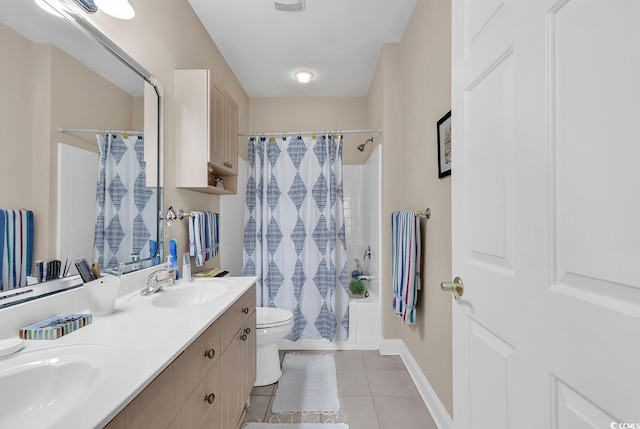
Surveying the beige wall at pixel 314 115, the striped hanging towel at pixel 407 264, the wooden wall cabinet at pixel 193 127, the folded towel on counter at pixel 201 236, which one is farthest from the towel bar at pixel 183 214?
the beige wall at pixel 314 115

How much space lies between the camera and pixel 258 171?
2.63 metres

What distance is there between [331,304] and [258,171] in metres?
1.38

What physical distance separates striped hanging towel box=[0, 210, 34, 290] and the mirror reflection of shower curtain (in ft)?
0.89

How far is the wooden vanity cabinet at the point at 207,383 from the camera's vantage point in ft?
2.23

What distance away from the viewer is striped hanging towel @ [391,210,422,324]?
76.5 inches

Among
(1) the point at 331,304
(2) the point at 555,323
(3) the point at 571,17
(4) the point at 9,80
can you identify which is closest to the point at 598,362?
(2) the point at 555,323

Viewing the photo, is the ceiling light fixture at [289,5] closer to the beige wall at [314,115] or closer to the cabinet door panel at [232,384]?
the beige wall at [314,115]

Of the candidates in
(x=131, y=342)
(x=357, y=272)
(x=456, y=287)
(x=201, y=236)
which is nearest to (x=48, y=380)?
(x=131, y=342)

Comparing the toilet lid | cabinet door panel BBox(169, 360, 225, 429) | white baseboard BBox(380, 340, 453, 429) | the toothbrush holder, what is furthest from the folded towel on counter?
white baseboard BBox(380, 340, 453, 429)

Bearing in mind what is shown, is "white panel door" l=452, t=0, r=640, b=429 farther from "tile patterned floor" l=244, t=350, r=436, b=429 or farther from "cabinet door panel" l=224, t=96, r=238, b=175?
"cabinet door panel" l=224, t=96, r=238, b=175

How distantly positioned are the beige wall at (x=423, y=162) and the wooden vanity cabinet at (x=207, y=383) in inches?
43.5

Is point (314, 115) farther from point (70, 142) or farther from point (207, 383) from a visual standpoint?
point (207, 383)

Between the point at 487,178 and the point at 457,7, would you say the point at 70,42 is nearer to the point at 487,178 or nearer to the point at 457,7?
the point at 457,7

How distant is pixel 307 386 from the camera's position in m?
2.04
